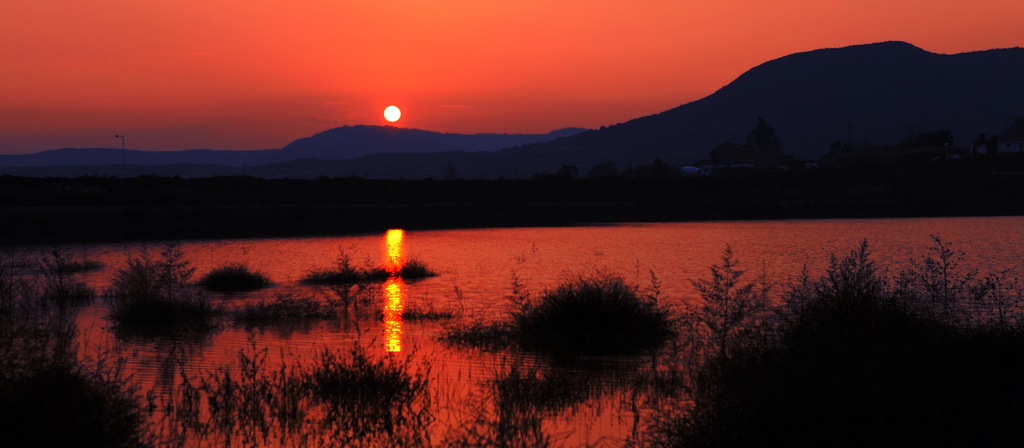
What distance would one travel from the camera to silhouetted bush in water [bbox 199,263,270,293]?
2227 cm

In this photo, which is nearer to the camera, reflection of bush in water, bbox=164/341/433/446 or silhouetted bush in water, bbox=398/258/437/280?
reflection of bush in water, bbox=164/341/433/446

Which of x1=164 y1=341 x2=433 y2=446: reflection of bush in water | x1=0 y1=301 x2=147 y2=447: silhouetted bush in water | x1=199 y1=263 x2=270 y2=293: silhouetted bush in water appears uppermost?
x1=0 y1=301 x2=147 y2=447: silhouetted bush in water

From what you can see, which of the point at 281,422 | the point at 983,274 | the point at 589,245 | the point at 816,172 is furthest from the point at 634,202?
the point at 281,422

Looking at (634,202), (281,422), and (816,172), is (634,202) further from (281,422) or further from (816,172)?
(281,422)

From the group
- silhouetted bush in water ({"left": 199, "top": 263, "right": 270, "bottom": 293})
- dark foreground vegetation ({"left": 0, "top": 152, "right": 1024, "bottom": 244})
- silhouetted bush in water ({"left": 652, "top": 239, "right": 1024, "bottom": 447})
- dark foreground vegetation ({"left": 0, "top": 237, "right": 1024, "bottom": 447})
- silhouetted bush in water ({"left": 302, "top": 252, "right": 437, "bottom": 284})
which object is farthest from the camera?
dark foreground vegetation ({"left": 0, "top": 152, "right": 1024, "bottom": 244})

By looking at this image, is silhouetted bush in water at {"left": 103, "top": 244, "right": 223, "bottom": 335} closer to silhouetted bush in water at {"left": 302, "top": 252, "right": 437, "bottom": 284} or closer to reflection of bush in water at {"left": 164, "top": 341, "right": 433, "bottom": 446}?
reflection of bush in water at {"left": 164, "top": 341, "right": 433, "bottom": 446}

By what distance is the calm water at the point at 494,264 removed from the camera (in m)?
11.6

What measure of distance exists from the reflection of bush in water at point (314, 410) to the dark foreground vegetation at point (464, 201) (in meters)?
41.9

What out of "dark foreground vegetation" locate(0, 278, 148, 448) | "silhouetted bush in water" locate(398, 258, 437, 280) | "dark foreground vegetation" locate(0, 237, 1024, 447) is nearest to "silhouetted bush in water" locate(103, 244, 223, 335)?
"dark foreground vegetation" locate(0, 237, 1024, 447)

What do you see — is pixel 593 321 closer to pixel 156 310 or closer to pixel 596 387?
pixel 596 387

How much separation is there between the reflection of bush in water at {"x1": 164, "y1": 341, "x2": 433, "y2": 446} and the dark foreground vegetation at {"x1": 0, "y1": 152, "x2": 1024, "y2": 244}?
1648 inches

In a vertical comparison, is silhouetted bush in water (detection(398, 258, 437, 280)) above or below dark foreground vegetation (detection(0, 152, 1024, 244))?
below

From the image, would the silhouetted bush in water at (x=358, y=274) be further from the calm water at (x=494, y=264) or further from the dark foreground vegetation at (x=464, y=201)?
the dark foreground vegetation at (x=464, y=201)

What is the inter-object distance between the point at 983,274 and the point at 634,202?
5477 centimetres
